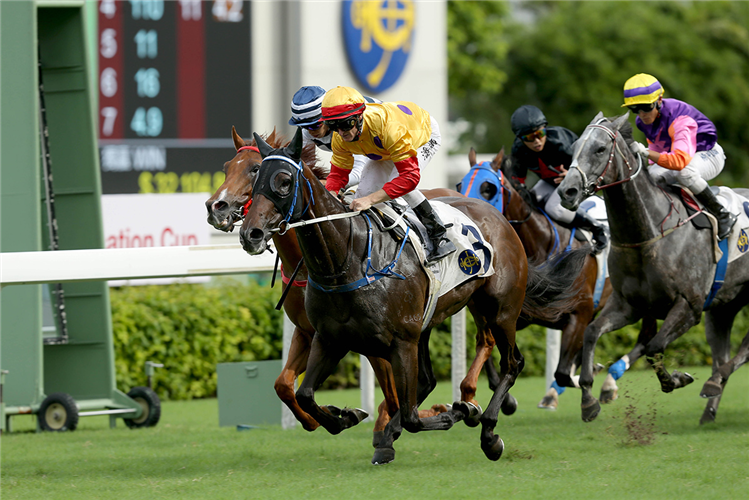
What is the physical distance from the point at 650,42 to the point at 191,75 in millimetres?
18360

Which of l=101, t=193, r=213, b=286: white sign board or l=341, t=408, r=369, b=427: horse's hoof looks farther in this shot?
l=101, t=193, r=213, b=286: white sign board

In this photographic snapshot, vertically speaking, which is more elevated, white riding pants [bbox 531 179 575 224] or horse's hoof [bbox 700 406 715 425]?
white riding pants [bbox 531 179 575 224]

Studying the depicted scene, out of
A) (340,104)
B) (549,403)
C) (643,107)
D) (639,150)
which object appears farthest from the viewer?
(549,403)

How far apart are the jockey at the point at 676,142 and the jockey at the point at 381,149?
1570 mm

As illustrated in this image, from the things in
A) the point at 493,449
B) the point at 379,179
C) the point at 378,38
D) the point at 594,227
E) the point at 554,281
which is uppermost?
the point at 378,38

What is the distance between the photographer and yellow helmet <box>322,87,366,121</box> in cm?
436

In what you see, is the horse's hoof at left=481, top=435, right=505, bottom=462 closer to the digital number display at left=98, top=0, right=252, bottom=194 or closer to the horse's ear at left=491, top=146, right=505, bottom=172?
the horse's ear at left=491, top=146, right=505, bottom=172

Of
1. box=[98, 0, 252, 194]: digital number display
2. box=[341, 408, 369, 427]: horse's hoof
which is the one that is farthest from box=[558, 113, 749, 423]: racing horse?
box=[98, 0, 252, 194]: digital number display

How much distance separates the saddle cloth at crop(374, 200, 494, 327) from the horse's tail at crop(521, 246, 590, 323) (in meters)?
0.69

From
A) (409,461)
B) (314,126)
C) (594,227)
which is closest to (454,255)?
(314,126)

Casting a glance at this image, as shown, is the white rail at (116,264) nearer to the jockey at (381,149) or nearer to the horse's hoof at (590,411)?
the jockey at (381,149)

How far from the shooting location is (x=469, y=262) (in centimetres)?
508

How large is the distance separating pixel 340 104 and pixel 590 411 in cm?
278

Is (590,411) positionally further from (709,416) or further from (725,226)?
(725,226)
